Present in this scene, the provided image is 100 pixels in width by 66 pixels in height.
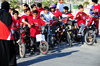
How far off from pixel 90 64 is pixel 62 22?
126 inches

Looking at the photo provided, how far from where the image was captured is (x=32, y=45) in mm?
8812

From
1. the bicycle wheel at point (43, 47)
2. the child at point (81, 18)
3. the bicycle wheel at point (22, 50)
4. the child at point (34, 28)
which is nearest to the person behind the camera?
the bicycle wheel at point (22, 50)

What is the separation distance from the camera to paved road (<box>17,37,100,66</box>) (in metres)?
7.45

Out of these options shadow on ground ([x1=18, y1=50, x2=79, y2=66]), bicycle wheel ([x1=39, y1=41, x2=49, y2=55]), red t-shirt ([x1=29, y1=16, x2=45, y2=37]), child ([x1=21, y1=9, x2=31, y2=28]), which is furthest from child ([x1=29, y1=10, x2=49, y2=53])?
shadow on ground ([x1=18, y1=50, x2=79, y2=66])

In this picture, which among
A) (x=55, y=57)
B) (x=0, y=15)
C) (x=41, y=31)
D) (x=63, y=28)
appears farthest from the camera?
(x=63, y=28)

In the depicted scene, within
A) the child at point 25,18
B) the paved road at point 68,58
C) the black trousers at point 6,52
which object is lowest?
the paved road at point 68,58

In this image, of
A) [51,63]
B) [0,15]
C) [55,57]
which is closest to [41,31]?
[55,57]

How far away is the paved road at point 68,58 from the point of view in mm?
7445

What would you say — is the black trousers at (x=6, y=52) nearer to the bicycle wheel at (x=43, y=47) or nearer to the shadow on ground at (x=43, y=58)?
the shadow on ground at (x=43, y=58)

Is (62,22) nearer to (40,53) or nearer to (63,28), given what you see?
(63,28)

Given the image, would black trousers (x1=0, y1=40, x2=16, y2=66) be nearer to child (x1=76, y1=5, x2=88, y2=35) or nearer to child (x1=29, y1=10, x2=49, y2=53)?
child (x1=29, y1=10, x2=49, y2=53)

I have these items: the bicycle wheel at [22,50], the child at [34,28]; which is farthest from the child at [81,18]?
the bicycle wheel at [22,50]

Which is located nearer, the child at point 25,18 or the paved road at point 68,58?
the paved road at point 68,58

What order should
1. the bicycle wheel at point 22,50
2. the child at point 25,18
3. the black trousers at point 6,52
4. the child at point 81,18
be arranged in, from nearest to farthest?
1. the black trousers at point 6,52
2. the bicycle wheel at point 22,50
3. the child at point 25,18
4. the child at point 81,18
